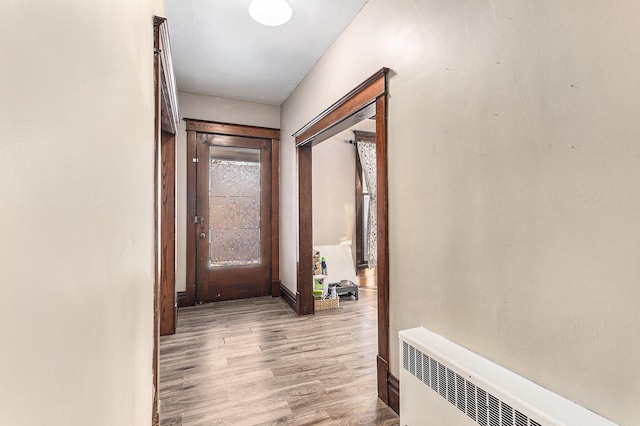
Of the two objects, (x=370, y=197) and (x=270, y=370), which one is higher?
(x=370, y=197)

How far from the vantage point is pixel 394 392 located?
1847mm

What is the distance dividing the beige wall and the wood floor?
48 cm

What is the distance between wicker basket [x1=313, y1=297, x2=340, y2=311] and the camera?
Result: 12.2 ft

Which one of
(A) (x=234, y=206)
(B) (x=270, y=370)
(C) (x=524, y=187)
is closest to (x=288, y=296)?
(A) (x=234, y=206)

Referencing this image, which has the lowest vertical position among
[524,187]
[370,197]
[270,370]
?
[270,370]

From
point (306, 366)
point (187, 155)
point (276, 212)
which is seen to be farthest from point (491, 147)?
point (187, 155)

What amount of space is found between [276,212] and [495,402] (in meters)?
3.49

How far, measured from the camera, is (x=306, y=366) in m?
2.37

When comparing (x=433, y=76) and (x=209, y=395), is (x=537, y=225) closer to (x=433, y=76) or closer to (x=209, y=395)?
(x=433, y=76)

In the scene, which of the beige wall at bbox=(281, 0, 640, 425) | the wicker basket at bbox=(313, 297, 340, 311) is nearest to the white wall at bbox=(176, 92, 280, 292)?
the wicker basket at bbox=(313, 297, 340, 311)

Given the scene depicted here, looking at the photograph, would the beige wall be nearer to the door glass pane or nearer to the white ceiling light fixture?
the white ceiling light fixture
